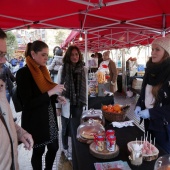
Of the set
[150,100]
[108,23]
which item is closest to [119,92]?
[108,23]

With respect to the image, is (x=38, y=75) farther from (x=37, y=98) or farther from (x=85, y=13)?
(x=85, y=13)

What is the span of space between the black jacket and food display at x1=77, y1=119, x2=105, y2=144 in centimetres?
45

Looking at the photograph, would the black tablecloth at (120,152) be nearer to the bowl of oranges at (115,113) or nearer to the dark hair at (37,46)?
the bowl of oranges at (115,113)

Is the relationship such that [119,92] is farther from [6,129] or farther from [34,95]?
[6,129]

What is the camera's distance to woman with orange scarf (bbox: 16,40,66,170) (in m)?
1.76

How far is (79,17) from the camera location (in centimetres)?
348

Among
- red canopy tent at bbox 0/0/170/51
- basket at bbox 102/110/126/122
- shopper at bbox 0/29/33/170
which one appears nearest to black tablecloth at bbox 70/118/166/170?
basket at bbox 102/110/126/122

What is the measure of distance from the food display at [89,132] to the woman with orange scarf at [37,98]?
0.45m

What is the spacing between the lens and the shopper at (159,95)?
1661 millimetres

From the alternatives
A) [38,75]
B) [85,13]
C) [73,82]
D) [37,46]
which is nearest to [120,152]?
[38,75]

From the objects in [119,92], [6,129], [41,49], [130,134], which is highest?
[41,49]

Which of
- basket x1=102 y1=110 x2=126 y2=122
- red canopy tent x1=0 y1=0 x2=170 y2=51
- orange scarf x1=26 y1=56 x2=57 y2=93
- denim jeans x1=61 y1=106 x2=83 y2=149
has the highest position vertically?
red canopy tent x1=0 y1=0 x2=170 y2=51

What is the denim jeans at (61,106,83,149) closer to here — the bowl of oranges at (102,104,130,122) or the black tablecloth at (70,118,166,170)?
the bowl of oranges at (102,104,130,122)

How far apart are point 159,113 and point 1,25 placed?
3422 mm
